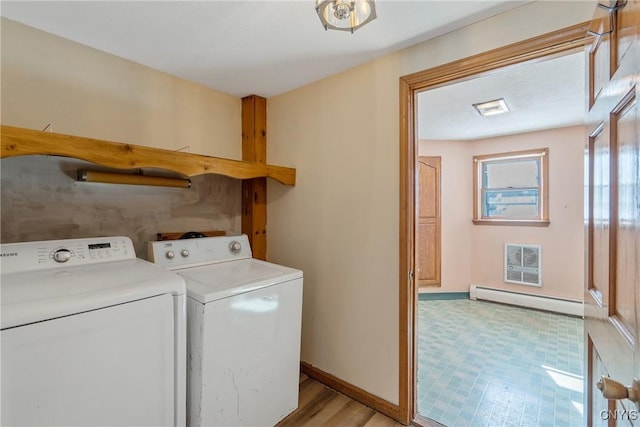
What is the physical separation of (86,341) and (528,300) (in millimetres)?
4436

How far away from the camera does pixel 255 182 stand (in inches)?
97.5

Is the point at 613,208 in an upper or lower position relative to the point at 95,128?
lower

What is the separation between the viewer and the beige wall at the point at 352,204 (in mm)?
1759

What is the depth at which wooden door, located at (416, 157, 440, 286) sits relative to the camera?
414 cm

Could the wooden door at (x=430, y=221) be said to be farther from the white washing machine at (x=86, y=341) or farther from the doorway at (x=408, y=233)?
the white washing machine at (x=86, y=341)

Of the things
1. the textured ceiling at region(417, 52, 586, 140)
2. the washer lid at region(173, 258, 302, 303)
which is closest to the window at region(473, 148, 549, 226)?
the textured ceiling at region(417, 52, 586, 140)

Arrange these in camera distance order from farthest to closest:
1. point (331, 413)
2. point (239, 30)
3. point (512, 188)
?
1. point (512, 188)
2. point (331, 413)
3. point (239, 30)

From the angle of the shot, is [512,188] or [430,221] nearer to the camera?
[512,188]

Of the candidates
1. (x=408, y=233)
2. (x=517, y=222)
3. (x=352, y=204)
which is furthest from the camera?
(x=517, y=222)

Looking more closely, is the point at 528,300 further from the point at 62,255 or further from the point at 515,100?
the point at 62,255

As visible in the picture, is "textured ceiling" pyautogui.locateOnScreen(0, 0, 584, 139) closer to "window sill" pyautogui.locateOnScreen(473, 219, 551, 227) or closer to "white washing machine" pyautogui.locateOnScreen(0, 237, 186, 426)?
"white washing machine" pyautogui.locateOnScreen(0, 237, 186, 426)

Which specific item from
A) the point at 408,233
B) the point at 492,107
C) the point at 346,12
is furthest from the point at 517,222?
the point at 346,12

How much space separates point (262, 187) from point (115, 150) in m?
1.21

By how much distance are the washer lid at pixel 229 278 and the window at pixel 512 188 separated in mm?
3431
